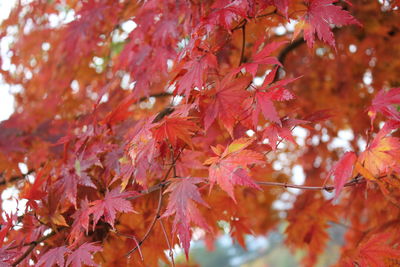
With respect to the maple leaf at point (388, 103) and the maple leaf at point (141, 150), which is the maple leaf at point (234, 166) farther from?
the maple leaf at point (388, 103)

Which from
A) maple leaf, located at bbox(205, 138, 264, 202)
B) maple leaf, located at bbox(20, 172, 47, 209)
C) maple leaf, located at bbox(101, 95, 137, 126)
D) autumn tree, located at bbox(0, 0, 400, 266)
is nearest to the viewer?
maple leaf, located at bbox(205, 138, 264, 202)

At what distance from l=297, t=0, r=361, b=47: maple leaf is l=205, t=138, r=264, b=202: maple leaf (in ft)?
1.20

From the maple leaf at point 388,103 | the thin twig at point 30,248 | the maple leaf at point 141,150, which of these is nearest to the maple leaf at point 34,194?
the thin twig at point 30,248

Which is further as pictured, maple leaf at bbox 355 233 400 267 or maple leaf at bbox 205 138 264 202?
maple leaf at bbox 355 233 400 267

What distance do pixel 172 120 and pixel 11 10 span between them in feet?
5.52

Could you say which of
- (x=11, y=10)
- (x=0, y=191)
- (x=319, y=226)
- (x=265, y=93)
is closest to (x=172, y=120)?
(x=265, y=93)

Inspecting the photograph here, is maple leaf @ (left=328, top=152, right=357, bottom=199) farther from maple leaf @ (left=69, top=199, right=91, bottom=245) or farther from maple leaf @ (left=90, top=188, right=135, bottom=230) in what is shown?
maple leaf @ (left=69, top=199, right=91, bottom=245)

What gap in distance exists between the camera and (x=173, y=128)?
3.26 ft

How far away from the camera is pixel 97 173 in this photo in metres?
1.32

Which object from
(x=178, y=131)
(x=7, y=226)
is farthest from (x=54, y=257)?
(x=178, y=131)

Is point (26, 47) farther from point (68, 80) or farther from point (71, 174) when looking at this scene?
point (71, 174)

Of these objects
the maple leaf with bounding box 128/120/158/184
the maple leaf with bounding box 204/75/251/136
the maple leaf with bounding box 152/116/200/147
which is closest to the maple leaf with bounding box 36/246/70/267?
the maple leaf with bounding box 128/120/158/184

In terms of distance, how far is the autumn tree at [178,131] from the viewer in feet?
3.26

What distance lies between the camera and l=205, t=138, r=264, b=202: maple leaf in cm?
89
